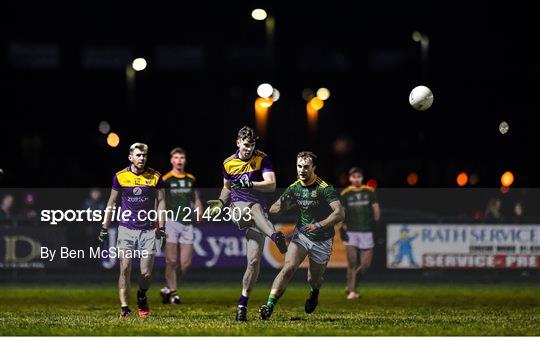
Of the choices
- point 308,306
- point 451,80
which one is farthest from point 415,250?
point 451,80

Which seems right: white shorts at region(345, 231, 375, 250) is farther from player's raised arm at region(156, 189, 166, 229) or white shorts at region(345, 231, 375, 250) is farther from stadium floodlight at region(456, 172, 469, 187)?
Result: stadium floodlight at region(456, 172, 469, 187)

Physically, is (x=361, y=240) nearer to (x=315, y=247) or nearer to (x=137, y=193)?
(x=315, y=247)

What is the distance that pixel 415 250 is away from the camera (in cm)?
2922

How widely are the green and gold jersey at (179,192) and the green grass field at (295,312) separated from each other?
1746mm

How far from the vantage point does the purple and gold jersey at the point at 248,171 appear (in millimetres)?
17562

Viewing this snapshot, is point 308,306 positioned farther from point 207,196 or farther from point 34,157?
point 34,157

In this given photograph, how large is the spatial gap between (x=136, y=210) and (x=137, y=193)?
25cm

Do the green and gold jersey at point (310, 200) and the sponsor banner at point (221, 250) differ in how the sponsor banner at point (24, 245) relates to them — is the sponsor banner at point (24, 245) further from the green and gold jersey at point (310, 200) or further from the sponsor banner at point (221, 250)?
the green and gold jersey at point (310, 200)

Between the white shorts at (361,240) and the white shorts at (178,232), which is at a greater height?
the white shorts at (178,232)

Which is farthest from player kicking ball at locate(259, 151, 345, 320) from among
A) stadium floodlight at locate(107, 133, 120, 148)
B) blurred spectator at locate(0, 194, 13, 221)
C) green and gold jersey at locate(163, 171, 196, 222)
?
stadium floodlight at locate(107, 133, 120, 148)

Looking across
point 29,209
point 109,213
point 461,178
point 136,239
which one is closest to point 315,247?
point 136,239

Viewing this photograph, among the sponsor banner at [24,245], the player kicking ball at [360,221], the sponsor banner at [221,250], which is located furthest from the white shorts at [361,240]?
the sponsor banner at [24,245]

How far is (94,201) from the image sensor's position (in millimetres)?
29797

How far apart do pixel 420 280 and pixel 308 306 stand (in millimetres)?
10627
